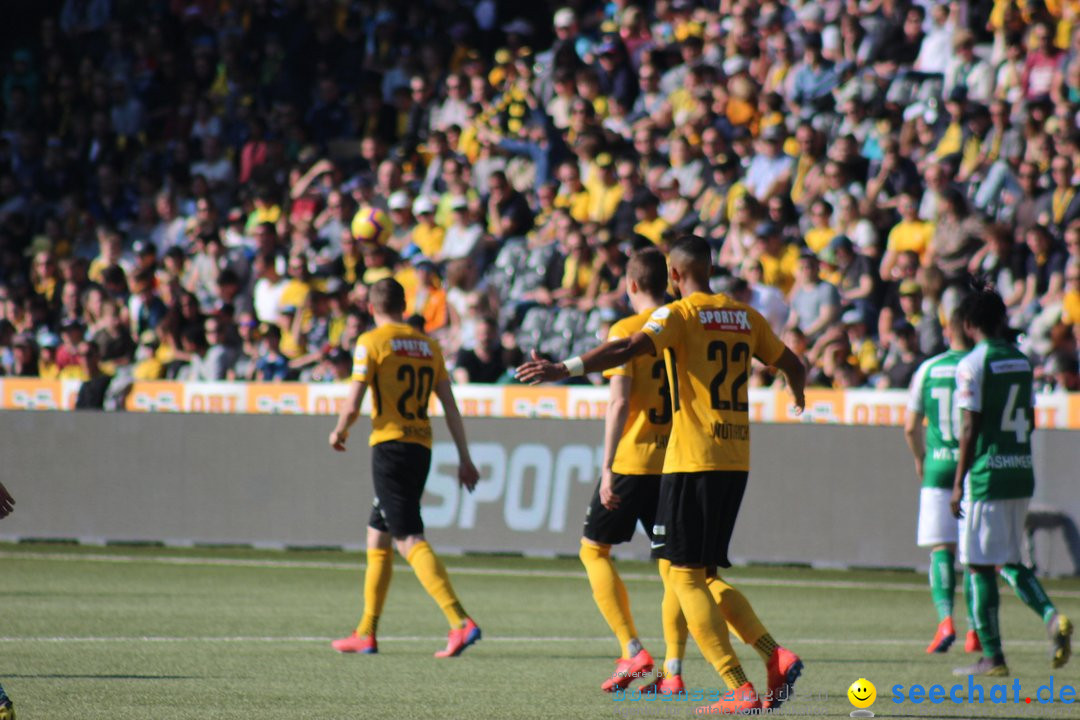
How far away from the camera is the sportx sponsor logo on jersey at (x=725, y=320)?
335 inches

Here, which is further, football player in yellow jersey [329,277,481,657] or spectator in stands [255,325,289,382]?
spectator in stands [255,325,289,382]

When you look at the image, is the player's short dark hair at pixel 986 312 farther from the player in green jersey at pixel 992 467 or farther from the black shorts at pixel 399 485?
the black shorts at pixel 399 485

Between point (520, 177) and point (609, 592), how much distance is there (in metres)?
14.0

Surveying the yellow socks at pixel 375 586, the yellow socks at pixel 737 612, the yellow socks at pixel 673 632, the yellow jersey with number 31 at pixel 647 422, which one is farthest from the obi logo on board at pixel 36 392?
the yellow socks at pixel 737 612

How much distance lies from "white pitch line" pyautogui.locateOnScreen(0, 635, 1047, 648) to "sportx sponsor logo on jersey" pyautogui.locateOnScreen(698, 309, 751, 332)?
3830mm

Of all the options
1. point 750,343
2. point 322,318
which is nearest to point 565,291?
point 322,318

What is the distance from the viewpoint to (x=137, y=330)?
23438 millimetres

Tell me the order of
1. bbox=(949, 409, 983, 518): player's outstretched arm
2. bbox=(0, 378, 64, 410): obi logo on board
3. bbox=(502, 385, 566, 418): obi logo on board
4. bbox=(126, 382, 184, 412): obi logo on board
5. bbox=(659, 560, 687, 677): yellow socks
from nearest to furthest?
bbox=(659, 560, 687, 677): yellow socks → bbox=(949, 409, 983, 518): player's outstretched arm → bbox=(502, 385, 566, 418): obi logo on board → bbox=(126, 382, 184, 412): obi logo on board → bbox=(0, 378, 64, 410): obi logo on board

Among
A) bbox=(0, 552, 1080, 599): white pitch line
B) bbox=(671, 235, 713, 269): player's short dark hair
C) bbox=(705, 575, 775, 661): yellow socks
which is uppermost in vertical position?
bbox=(671, 235, 713, 269): player's short dark hair

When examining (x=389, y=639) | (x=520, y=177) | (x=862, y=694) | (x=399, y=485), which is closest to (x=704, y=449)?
(x=862, y=694)

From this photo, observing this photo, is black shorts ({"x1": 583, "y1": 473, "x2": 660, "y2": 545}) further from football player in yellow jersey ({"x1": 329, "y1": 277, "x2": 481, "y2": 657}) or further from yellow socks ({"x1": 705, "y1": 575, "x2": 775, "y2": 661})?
A: football player in yellow jersey ({"x1": 329, "y1": 277, "x2": 481, "y2": 657})

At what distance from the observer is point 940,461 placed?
11.7m

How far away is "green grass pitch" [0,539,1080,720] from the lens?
888 centimetres

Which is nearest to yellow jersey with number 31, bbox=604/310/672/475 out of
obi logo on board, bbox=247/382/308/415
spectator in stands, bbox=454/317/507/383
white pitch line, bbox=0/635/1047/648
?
white pitch line, bbox=0/635/1047/648
